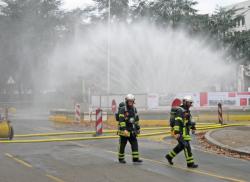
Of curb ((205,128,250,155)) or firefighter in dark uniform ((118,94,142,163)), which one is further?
curb ((205,128,250,155))

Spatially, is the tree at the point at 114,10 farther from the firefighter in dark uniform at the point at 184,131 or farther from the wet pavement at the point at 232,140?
the firefighter in dark uniform at the point at 184,131

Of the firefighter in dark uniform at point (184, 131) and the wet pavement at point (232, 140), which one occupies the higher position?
the firefighter in dark uniform at point (184, 131)

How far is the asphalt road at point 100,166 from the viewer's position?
8.80 meters

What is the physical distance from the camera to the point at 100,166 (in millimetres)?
10125

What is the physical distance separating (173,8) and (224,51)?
29.9 ft

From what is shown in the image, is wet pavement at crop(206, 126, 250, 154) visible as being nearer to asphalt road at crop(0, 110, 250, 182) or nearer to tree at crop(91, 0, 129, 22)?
asphalt road at crop(0, 110, 250, 182)

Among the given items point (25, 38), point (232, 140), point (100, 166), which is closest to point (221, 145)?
point (232, 140)

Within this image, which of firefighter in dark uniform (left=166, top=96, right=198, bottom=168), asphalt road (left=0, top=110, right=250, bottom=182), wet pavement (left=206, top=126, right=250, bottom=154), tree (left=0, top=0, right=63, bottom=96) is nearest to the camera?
asphalt road (left=0, top=110, right=250, bottom=182)

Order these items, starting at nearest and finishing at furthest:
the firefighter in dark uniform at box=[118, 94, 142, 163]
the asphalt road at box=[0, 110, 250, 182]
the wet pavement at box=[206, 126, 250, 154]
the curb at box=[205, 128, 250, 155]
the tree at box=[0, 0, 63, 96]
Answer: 1. the asphalt road at box=[0, 110, 250, 182]
2. the firefighter in dark uniform at box=[118, 94, 142, 163]
3. the curb at box=[205, 128, 250, 155]
4. the wet pavement at box=[206, 126, 250, 154]
5. the tree at box=[0, 0, 63, 96]

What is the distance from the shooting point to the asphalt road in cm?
880

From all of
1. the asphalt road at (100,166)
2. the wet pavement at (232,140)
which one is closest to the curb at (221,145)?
the wet pavement at (232,140)

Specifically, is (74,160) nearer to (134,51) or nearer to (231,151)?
(231,151)

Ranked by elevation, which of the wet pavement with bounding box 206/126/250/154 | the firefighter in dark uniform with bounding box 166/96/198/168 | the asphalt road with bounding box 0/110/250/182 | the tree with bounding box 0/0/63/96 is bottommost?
the asphalt road with bounding box 0/110/250/182

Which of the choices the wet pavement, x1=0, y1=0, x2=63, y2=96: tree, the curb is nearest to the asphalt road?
the curb
